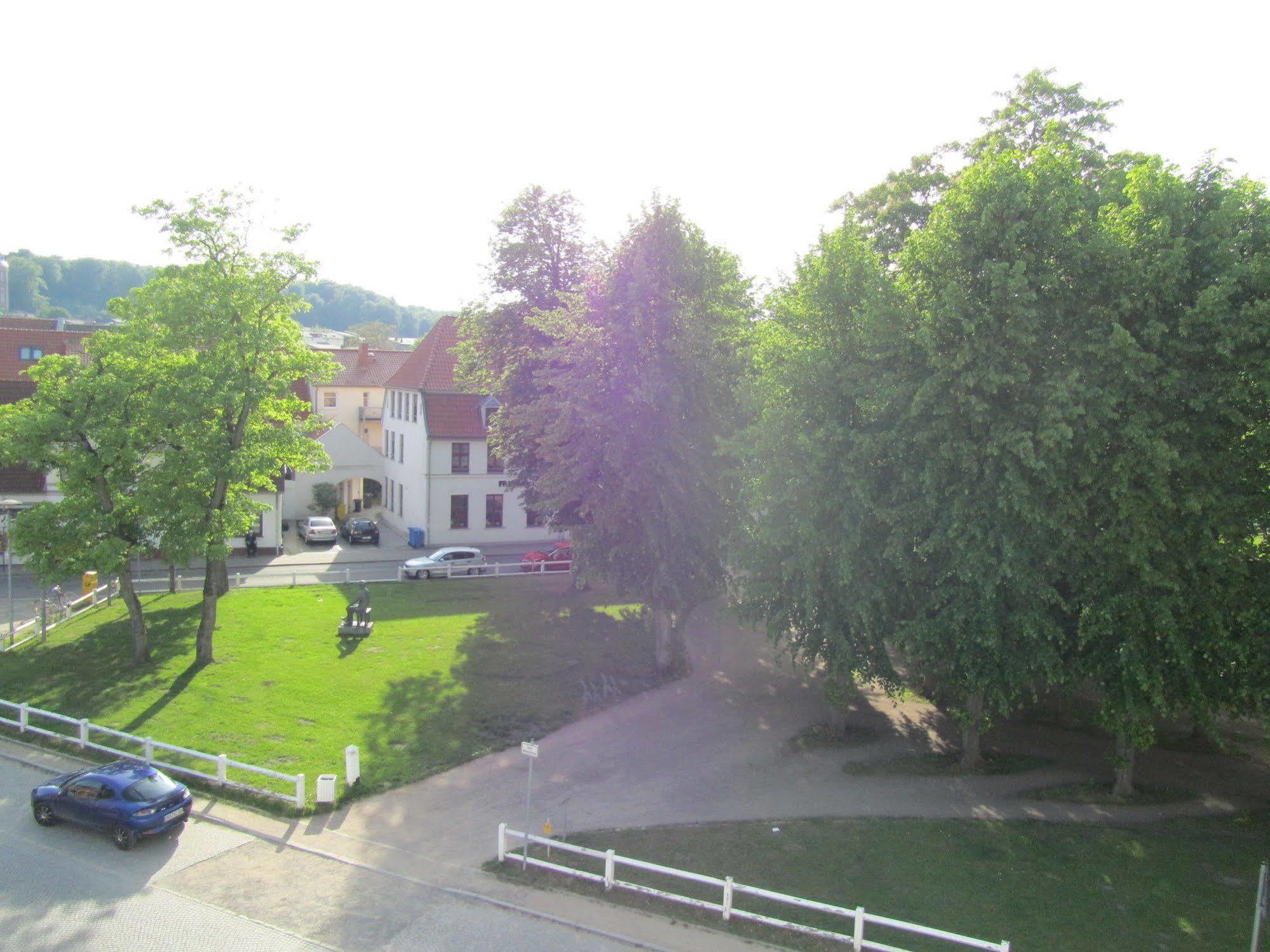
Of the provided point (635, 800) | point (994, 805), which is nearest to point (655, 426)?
point (635, 800)

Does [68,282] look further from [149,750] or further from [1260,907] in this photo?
[1260,907]

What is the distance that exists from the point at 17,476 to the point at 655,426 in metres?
28.5

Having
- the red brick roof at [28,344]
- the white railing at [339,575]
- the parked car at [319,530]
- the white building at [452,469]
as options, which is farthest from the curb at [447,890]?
the red brick roof at [28,344]

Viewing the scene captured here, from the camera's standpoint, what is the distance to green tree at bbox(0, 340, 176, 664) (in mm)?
21062

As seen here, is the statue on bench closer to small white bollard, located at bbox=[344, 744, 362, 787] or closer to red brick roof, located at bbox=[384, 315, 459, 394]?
small white bollard, located at bbox=[344, 744, 362, 787]

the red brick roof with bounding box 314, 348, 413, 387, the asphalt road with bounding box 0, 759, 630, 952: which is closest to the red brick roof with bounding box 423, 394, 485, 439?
the red brick roof with bounding box 314, 348, 413, 387

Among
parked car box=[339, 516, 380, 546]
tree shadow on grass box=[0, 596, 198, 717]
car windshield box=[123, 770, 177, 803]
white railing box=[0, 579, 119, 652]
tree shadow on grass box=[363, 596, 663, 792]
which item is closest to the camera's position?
car windshield box=[123, 770, 177, 803]

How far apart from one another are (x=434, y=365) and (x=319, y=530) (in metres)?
9.65

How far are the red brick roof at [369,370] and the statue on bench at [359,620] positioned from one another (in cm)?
3736

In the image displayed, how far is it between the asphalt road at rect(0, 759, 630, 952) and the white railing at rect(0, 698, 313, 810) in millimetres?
1285

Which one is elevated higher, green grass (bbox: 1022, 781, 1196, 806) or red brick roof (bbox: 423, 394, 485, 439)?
red brick roof (bbox: 423, 394, 485, 439)

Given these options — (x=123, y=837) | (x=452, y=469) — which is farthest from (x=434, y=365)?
(x=123, y=837)

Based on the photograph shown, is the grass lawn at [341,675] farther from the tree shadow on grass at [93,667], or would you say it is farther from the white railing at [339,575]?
the white railing at [339,575]

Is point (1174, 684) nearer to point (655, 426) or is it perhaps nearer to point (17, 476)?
point (655, 426)
